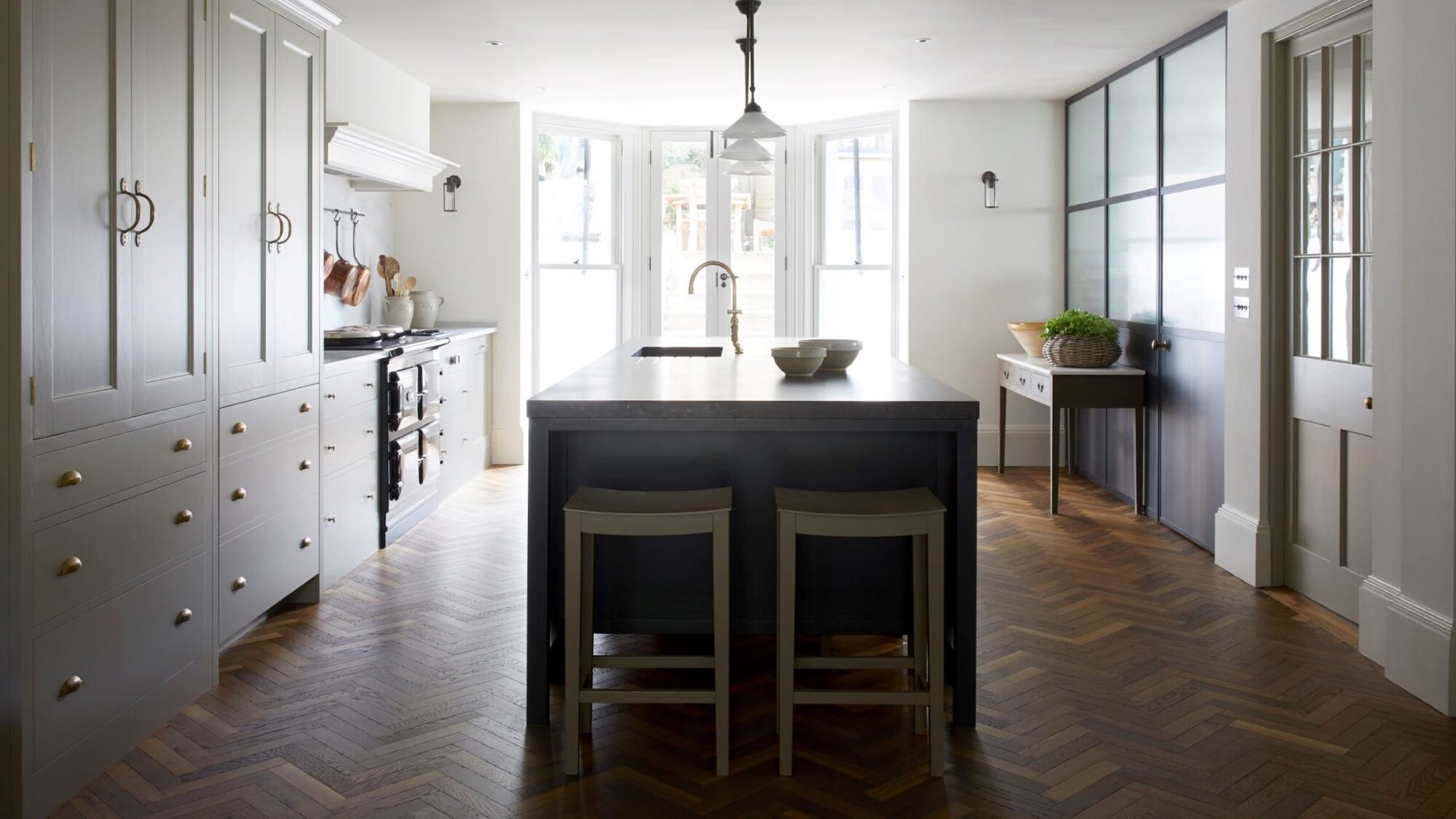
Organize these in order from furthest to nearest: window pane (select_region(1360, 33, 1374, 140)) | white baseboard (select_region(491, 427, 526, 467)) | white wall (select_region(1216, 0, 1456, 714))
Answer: white baseboard (select_region(491, 427, 526, 467)) → window pane (select_region(1360, 33, 1374, 140)) → white wall (select_region(1216, 0, 1456, 714))

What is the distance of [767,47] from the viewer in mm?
5414

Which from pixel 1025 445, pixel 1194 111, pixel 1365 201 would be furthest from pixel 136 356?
pixel 1025 445

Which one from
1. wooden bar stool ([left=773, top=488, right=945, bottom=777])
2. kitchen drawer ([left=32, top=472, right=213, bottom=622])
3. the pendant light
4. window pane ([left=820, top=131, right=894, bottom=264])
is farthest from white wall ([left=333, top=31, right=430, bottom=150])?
wooden bar stool ([left=773, top=488, right=945, bottom=777])

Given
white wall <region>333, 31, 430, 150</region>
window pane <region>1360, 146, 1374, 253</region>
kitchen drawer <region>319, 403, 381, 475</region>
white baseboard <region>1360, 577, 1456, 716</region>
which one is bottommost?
white baseboard <region>1360, 577, 1456, 716</region>

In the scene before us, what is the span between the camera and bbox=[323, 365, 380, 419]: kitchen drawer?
165 inches

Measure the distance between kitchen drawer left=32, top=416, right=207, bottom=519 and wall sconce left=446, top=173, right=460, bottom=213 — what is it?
4116 mm

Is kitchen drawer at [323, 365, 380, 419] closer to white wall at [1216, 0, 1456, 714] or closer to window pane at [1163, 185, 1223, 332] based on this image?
white wall at [1216, 0, 1456, 714]

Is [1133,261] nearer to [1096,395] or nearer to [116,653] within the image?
[1096,395]

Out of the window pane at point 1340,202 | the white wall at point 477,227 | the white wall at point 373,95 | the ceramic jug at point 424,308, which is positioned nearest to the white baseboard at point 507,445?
the white wall at point 477,227

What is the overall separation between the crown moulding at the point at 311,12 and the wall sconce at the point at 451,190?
9.57 ft

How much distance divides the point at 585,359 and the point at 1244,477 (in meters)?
4.70

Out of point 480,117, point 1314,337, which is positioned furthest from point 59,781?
point 480,117

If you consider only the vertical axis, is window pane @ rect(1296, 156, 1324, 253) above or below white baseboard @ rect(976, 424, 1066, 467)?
above

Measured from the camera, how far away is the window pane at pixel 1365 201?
363 centimetres
